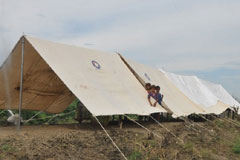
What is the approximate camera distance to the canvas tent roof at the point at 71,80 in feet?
17.6

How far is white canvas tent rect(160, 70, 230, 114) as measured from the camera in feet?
33.4

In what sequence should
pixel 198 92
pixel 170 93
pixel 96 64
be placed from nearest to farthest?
pixel 96 64 < pixel 170 93 < pixel 198 92

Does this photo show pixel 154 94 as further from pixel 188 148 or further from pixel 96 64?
pixel 188 148

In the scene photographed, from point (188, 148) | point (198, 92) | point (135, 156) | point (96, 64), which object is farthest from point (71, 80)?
point (198, 92)

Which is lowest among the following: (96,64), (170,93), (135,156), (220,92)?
(135,156)

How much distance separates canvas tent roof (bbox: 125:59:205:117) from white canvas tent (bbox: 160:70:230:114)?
14.5 inches

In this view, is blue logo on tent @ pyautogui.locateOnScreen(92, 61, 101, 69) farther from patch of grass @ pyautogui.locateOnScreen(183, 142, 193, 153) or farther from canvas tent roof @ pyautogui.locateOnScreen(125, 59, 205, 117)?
patch of grass @ pyautogui.locateOnScreen(183, 142, 193, 153)

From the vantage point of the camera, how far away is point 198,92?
1117 cm

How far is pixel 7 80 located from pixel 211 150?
4.30 meters

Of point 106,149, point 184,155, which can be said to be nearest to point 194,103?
point 184,155

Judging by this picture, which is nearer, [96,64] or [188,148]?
[188,148]

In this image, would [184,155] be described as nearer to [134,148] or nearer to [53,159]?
[134,148]

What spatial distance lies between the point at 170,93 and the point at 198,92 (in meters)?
2.52

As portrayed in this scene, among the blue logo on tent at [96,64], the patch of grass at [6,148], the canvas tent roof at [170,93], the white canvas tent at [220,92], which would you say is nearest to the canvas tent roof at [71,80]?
the blue logo on tent at [96,64]
